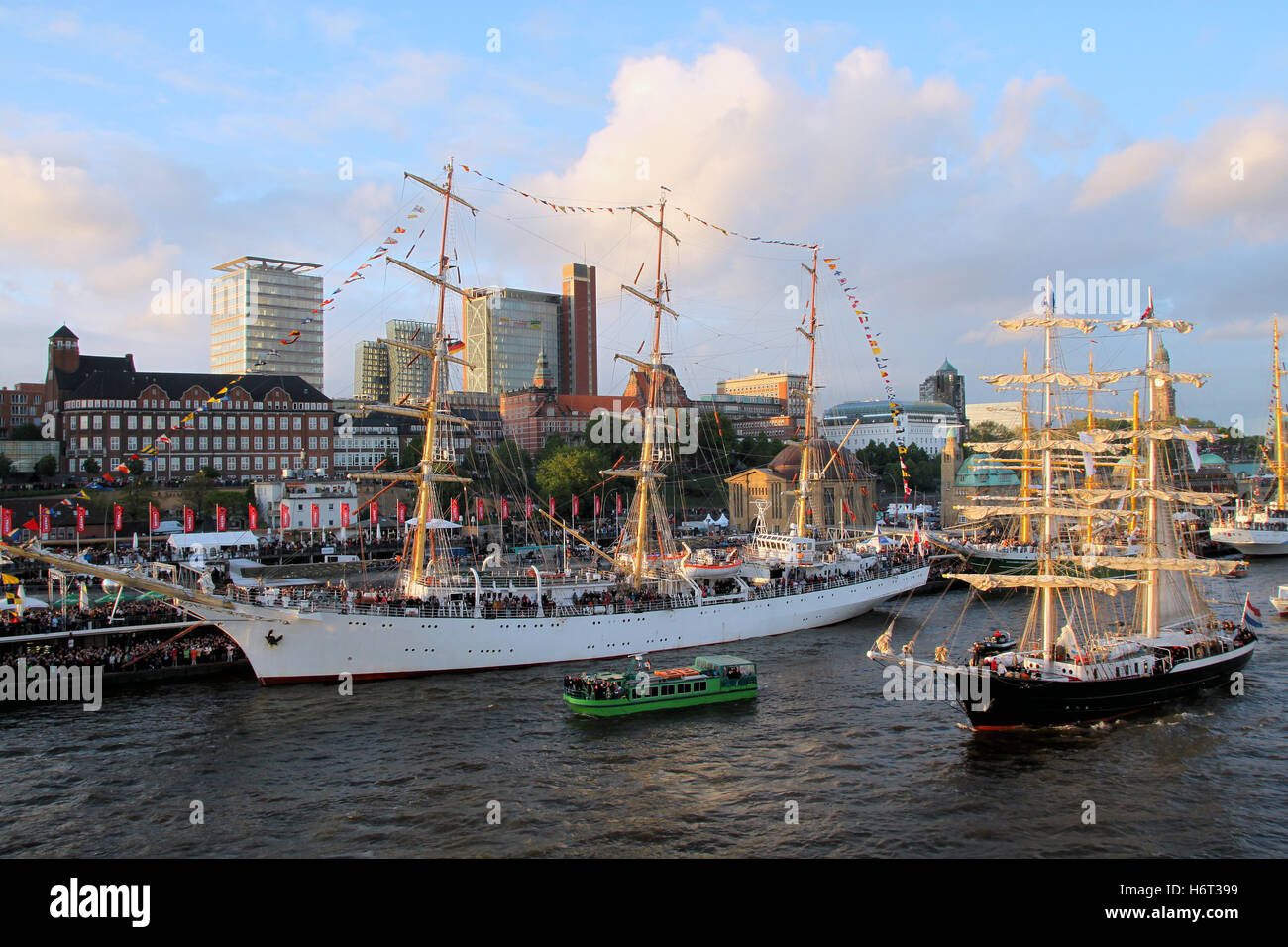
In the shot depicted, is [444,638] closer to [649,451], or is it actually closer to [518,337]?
[649,451]

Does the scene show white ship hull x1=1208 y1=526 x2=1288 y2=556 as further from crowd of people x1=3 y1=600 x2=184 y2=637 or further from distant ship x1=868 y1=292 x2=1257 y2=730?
crowd of people x1=3 y1=600 x2=184 y2=637

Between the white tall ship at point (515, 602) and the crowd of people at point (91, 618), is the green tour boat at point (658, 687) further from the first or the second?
the crowd of people at point (91, 618)

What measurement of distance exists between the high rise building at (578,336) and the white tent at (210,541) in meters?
119

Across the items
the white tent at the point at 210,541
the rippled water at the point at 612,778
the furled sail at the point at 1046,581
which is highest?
the white tent at the point at 210,541

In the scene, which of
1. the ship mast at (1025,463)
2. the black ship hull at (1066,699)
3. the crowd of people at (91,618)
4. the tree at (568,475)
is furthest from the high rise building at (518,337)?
the black ship hull at (1066,699)

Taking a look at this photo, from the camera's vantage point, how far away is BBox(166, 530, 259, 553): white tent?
56131 millimetres

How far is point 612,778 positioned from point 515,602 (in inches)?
545

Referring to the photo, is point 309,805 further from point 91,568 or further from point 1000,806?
point 1000,806

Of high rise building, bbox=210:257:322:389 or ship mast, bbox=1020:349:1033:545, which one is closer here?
ship mast, bbox=1020:349:1033:545

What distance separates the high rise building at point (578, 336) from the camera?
177125 millimetres

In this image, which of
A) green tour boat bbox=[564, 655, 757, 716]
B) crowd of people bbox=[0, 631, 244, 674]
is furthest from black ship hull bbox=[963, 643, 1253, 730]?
crowd of people bbox=[0, 631, 244, 674]

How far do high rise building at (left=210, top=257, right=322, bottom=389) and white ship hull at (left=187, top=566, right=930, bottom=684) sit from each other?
109233 millimetres
